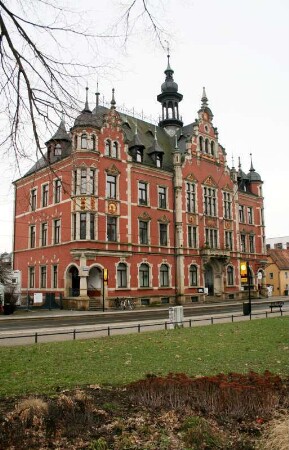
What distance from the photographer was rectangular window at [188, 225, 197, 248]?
4690 cm

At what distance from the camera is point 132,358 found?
11938 millimetres

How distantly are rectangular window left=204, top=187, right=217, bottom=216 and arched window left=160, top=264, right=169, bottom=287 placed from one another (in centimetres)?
941

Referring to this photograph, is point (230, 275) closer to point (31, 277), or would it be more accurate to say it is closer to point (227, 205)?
point (227, 205)

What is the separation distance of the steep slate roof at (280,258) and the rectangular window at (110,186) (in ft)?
133

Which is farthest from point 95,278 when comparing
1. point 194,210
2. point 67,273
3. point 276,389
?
point 276,389

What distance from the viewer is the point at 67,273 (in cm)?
3809

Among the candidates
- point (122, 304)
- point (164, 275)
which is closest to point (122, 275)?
point (122, 304)

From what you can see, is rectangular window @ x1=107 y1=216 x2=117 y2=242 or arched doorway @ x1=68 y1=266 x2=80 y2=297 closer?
arched doorway @ x1=68 y1=266 x2=80 y2=297

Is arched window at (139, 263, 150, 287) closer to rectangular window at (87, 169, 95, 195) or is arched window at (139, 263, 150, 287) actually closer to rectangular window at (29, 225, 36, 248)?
rectangular window at (87, 169, 95, 195)

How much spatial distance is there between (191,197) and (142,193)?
7.21m

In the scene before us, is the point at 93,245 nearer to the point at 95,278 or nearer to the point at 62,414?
the point at 95,278

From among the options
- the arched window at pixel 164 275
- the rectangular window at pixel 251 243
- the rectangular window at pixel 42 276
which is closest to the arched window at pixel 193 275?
the arched window at pixel 164 275

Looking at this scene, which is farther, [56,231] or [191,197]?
[191,197]

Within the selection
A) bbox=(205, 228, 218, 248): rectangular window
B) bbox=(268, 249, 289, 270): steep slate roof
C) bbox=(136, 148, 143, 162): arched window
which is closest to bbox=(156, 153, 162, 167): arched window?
bbox=(136, 148, 143, 162): arched window
